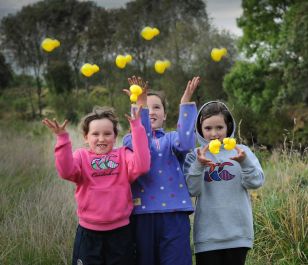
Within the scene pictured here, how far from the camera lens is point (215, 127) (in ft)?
9.21

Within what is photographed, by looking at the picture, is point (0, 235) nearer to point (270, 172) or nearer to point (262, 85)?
point (270, 172)

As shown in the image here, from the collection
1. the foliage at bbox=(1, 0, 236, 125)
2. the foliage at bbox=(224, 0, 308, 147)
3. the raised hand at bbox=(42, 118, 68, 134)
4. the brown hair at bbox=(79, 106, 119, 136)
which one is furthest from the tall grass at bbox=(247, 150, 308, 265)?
the foliage at bbox=(1, 0, 236, 125)

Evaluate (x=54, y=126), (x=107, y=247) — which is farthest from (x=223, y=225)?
(x=54, y=126)

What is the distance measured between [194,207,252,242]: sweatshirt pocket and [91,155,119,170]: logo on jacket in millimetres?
604

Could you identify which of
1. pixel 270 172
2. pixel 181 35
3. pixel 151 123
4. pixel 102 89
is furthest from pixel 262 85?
pixel 151 123

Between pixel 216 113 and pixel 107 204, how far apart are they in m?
0.83

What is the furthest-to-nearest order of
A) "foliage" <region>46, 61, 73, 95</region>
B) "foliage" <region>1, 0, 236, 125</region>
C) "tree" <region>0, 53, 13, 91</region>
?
"foliage" <region>46, 61, 73, 95</region> < "foliage" <region>1, 0, 236, 125</region> < "tree" <region>0, 53, 13, 91</region>

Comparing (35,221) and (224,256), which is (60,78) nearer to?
(35,221)

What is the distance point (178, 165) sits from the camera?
9.16 ft

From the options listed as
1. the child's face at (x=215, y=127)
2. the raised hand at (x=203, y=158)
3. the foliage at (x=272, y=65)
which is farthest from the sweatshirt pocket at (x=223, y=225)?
the foliage at (x=272, y=65)

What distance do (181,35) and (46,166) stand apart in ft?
49.7

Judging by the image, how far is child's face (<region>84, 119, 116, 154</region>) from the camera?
277cm

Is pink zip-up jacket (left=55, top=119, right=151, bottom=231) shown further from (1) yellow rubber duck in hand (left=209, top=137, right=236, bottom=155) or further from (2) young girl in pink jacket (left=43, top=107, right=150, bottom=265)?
(1) yellow rubber duck in hand (left=209, top=137, right=236, bottom=155)

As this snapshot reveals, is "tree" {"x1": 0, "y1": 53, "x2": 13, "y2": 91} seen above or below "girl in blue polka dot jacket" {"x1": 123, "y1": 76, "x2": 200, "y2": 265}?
above
